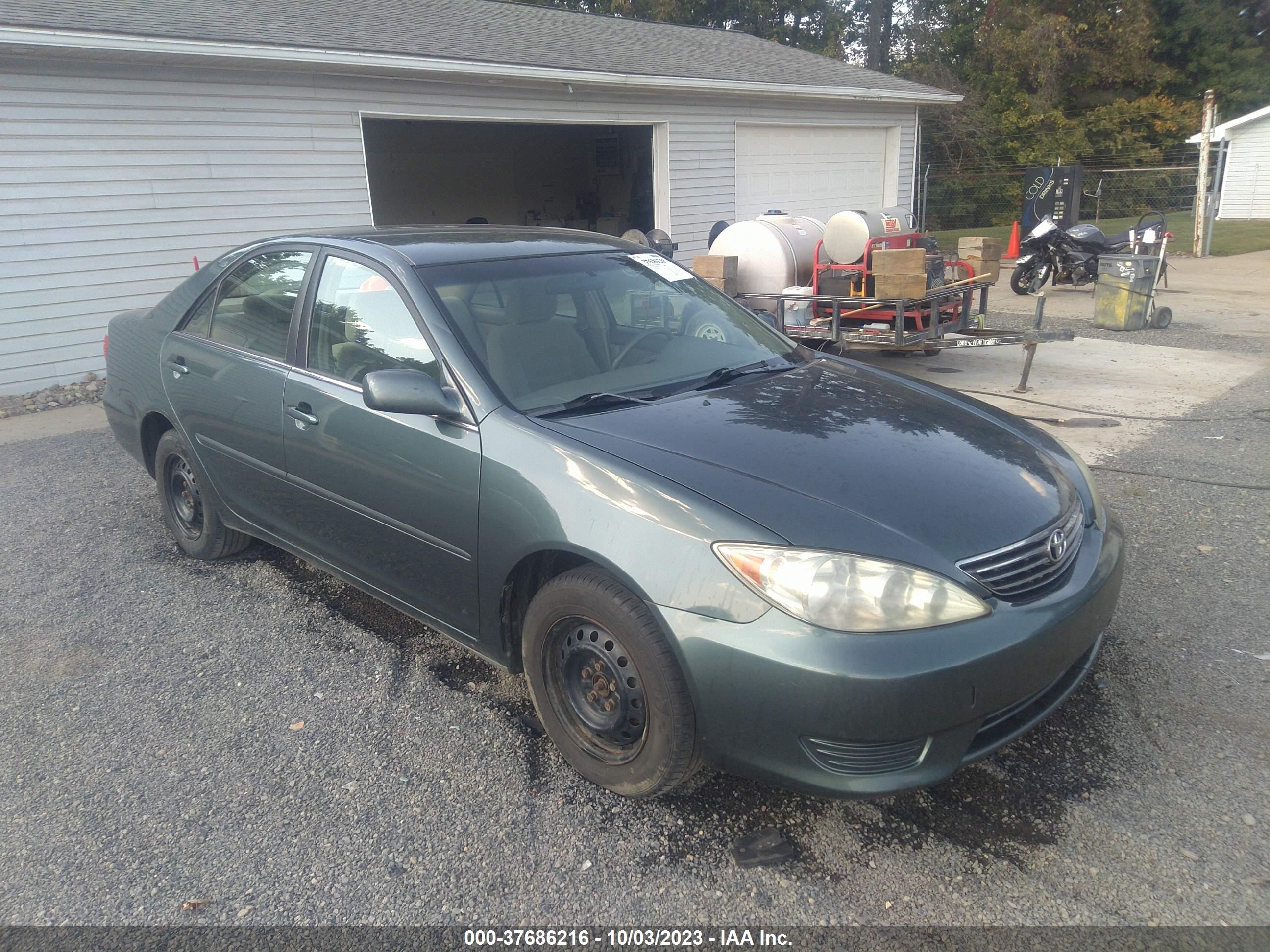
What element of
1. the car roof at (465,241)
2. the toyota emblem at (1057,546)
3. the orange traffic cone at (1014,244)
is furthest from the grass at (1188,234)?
the toyota emblem at (1057,546)

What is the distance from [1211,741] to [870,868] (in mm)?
1314

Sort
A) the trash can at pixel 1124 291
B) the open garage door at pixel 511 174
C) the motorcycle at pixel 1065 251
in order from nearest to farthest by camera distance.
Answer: the trash can at pixel 1124 291
the motorcycle at pixel 1065 251
the open garage door at pixel 511 174

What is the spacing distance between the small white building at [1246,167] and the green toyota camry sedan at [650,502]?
32.2 m

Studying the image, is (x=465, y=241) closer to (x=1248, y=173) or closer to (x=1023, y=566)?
(x=1023, y=566)

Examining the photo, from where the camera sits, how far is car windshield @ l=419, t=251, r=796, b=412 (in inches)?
→ 120

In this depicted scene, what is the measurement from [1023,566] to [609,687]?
3.92 ft

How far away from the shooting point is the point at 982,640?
222 cm

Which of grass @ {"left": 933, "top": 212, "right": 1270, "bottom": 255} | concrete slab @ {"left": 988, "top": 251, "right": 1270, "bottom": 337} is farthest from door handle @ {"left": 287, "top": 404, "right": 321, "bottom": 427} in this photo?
grass @ {"left": 933, "top": 212, "right": 1270, "bottom": 255}

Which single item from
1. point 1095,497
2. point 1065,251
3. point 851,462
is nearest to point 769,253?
point 1095,497

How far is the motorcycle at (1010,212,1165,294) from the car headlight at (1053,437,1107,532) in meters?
11.8

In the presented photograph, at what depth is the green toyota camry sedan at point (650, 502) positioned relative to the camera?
2.22m

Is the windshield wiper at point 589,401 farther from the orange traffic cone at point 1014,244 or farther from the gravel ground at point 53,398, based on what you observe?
the orange traffic cone at point 1014,244

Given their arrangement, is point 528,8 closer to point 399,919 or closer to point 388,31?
point 388,31

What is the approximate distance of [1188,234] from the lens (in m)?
24.1
